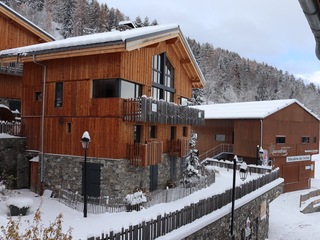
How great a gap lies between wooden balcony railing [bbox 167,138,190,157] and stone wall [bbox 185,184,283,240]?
5.76 m

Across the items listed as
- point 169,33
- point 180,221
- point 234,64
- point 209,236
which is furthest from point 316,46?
point 234,64

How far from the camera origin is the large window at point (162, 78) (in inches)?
790

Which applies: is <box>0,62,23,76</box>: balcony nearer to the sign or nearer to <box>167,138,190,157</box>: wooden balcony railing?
<box>167,138,190,157</box>: wooden balcony railing

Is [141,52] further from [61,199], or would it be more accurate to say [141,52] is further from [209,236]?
[209,236]

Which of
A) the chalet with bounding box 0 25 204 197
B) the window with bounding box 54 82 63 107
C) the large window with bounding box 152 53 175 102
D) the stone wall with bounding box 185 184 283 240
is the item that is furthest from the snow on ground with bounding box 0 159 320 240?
the large window with bounding box 152 53 175 102

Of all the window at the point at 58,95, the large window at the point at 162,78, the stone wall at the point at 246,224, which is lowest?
the stone wall at the point at 246,224

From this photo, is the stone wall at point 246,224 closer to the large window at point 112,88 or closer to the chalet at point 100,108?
the chalet at point 100,108

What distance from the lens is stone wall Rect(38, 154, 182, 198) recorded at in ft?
51.8

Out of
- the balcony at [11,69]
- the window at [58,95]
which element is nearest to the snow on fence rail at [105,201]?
the window at [58,95]

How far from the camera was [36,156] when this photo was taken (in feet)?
61.8

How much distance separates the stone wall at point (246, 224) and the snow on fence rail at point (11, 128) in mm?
12751

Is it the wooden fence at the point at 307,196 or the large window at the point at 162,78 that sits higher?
the large window at the point at 162,78

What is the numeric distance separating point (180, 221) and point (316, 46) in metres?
9.52

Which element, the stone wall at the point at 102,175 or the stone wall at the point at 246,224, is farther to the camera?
the stone wall at the point at 102,175
